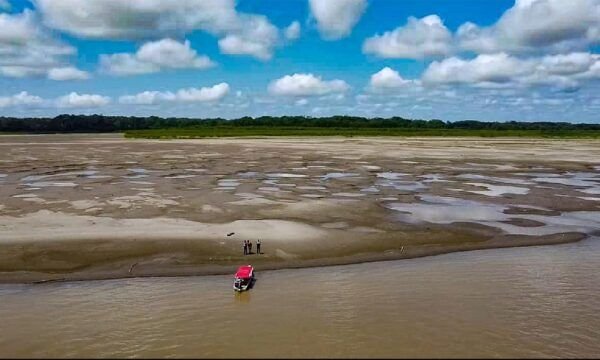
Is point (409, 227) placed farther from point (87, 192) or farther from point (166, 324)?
point (87, 192)

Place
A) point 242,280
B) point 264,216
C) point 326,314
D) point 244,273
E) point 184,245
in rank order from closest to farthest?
point 326,314
point 242,280
point 244,273
point 184,245
point 264,216

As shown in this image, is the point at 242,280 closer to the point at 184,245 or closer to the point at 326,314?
the point at 326,314

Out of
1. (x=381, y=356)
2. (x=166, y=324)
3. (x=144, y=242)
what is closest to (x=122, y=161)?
(x=144, y=242)

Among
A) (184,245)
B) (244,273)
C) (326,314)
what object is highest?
(244,273)

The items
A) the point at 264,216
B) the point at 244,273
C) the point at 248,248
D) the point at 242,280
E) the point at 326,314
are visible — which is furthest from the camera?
the point at 264,216

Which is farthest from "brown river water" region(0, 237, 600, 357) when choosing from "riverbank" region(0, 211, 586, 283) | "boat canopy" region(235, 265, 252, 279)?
"riverbank" region(0, 211, 586, 283)

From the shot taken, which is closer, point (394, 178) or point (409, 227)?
point (409, 227)

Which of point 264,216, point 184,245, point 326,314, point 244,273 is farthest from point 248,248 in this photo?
point 264,216

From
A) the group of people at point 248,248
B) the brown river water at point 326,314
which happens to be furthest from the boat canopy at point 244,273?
the group of people at point 248,248
